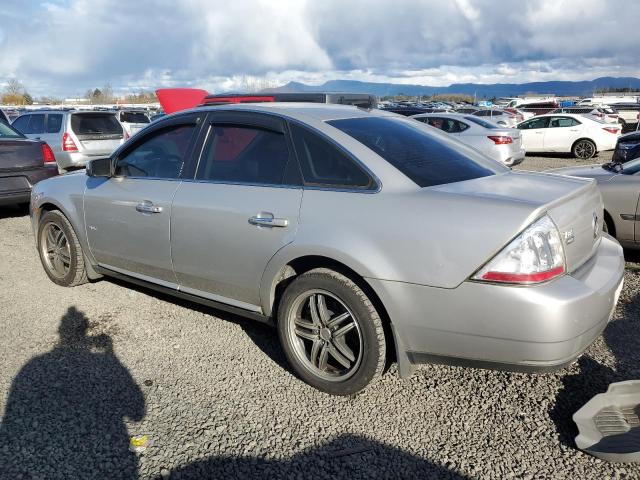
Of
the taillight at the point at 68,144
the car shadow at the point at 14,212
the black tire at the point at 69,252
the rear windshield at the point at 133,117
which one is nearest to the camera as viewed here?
the black tire at the point at 69,252

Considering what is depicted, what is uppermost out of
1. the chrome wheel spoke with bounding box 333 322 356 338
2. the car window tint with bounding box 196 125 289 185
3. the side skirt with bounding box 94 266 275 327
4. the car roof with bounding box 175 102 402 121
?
the car roof with bounding box 175 102 402 121

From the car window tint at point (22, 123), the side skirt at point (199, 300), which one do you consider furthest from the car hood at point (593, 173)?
the car window tint at point (22, 123)

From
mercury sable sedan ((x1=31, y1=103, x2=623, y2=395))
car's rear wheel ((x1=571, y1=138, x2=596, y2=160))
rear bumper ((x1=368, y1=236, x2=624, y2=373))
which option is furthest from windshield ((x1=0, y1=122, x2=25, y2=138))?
car's rear wheel ((x1=571, y1=138, x2=596, y2=160))

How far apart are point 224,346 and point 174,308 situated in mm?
864

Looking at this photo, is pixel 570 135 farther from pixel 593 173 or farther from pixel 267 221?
pixel 267 221

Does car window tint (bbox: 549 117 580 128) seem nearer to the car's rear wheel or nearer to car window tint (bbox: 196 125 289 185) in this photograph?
the car's rear wheel

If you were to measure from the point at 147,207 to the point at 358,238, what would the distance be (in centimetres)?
177

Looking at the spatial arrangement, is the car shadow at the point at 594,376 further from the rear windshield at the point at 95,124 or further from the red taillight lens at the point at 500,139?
the rear windshield at the point at 95,124

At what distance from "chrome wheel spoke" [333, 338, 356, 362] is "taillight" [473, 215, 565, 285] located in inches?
34.9

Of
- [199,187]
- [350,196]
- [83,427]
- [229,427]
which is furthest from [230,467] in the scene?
[199,187]

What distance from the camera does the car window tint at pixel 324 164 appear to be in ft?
9.30

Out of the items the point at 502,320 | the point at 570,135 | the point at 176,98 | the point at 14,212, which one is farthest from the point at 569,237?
the point at 570,135

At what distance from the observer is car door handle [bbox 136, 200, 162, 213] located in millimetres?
3603

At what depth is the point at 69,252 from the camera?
15.1ft
